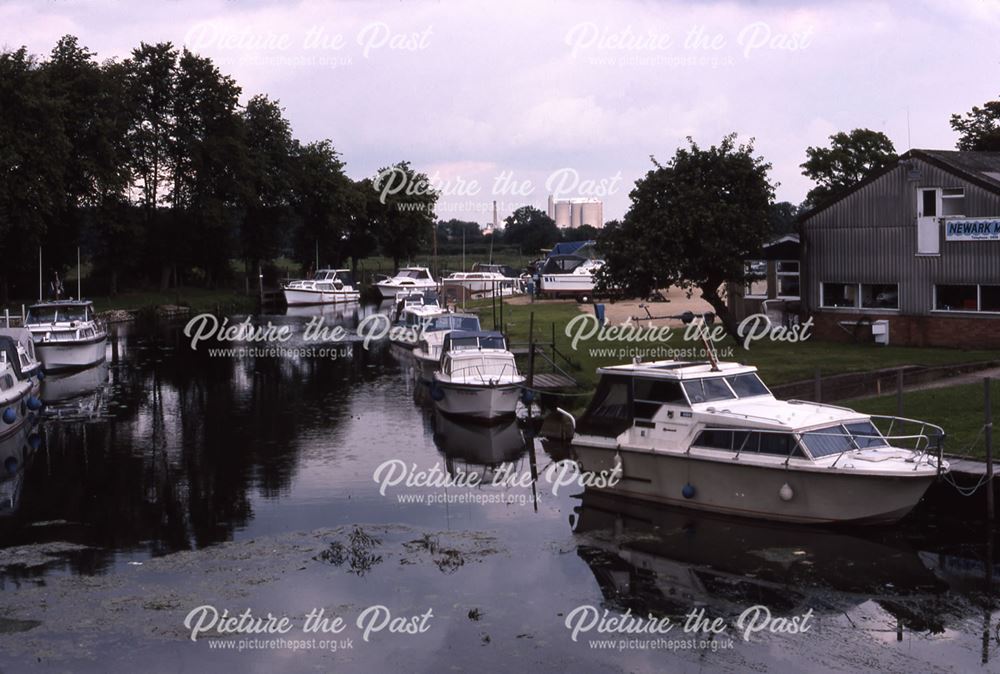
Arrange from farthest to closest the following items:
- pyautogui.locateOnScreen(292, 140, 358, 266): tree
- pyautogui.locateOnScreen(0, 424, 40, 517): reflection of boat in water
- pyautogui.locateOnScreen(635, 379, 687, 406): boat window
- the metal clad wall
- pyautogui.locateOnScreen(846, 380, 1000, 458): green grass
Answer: pyautogui.locateOnScreen(292, 140, 358, 266): tree < the metal clad wall < pyautogui.locateOnScreen(0, 424, 40, 517): reflection of boat in water < pyautogui.locateOnScreen(635, 379, 687, 406): boat window < pyautogui.locateOnScreen(846, 380, 1000, 458): green grass

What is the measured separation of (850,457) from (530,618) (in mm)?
7170

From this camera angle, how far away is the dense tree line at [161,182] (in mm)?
64375

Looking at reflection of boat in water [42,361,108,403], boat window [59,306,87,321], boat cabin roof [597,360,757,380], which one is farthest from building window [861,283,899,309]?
boat window [59,306,87,321]

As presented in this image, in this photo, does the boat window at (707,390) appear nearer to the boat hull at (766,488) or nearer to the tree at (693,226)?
the boat hull at (766,488)

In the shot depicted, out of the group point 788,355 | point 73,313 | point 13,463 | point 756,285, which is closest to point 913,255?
point 788,355

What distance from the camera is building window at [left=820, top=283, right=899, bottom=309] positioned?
130 ft

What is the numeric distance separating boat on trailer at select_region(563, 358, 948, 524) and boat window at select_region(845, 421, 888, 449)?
0.03 metres

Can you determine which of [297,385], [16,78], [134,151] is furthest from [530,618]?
[134,151]

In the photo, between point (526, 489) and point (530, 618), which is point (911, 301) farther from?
point (530, 618)

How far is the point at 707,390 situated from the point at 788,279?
23586 mm

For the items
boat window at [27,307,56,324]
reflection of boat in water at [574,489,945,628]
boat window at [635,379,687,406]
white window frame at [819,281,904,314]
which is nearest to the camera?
reflection of boat in water at [574,489,945,628]

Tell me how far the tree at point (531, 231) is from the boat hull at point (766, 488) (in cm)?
12103

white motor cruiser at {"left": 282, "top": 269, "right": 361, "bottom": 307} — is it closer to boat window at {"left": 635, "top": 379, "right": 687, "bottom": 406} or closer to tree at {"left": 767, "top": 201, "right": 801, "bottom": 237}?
tree at {"left": 767, "top": 201, "right": 801, "bottom": 237}

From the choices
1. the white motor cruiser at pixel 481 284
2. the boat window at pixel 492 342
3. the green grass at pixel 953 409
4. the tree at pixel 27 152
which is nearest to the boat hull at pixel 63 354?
the tree at pixel 27 152
